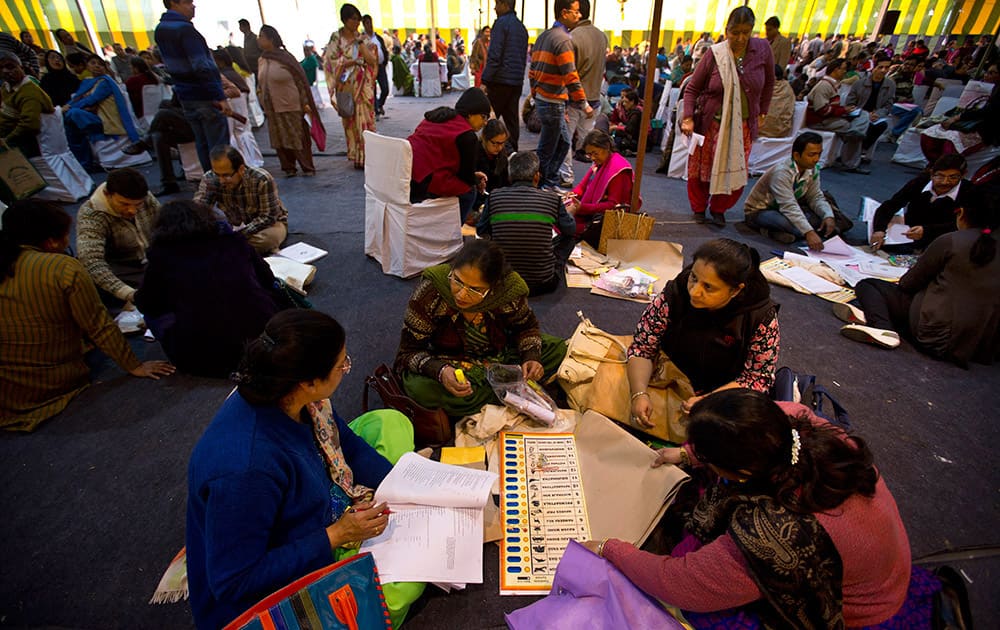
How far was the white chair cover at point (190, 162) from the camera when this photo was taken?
5.32 m

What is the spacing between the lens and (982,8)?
47.2 ft

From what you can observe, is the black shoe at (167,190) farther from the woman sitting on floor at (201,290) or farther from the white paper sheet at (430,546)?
the white paper sheet at (430,546)

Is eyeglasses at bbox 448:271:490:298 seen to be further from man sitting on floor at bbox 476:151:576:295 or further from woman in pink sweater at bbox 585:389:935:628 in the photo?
man sitting on floor at bbox 476:151:576:295

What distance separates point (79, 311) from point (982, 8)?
2225 centimetres

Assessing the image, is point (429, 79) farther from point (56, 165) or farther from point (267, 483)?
point (267, 483)

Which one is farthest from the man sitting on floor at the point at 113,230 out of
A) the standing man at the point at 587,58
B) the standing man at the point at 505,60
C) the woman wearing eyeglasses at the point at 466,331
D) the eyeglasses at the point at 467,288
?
the standing man at the point at 587,58

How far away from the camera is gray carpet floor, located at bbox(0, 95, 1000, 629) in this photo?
1.61 metres

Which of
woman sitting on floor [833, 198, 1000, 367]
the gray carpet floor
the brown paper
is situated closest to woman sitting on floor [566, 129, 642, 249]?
the gray carpet floor

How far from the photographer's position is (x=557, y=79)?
4.62 meters

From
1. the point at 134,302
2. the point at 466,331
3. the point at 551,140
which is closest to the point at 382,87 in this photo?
the point at 551,140

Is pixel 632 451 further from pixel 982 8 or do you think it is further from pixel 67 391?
pixel 982 8

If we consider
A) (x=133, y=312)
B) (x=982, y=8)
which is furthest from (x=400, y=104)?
(x=982, y=8)

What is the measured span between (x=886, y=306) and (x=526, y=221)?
7.73ft

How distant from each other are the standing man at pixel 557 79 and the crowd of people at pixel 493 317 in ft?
0.08
